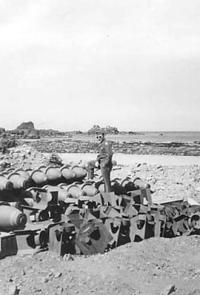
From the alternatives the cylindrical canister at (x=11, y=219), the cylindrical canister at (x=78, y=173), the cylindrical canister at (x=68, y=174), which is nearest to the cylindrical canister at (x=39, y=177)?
the cylindrical canister at (x=68, y=174)

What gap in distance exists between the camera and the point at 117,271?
5852 millimetres

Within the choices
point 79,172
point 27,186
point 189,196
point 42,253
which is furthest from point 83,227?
point 189,196

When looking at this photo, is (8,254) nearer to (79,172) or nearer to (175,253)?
(175,253)

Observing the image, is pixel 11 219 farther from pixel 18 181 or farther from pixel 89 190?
pixel 89 190

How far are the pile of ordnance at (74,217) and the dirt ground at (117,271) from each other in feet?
0.81

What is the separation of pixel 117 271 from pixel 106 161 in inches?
168

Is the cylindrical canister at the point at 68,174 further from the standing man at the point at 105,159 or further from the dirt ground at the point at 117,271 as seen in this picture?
the dirt ground at the point at 117,271

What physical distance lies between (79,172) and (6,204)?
136 inches

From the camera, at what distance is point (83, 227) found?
6629 millimetres

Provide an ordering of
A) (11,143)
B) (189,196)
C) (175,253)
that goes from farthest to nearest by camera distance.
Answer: (11,143), (189,196), (175,253)

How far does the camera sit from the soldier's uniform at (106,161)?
31.9 ft

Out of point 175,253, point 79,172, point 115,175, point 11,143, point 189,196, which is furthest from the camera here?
point 11,143

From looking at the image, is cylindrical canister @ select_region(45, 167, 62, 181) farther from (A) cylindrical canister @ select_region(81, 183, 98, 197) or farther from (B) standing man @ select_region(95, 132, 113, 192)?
(B) standing man @ select_region(95, 132, 113, 192)

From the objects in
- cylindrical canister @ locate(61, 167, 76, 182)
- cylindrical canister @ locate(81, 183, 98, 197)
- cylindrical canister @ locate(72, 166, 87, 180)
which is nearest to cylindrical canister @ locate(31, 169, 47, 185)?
cylindrical canister @ locate(61, 167, 76, 182)
